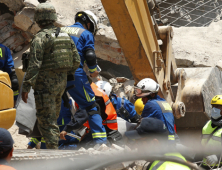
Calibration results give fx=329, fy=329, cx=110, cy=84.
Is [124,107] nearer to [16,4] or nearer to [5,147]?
[5,147]

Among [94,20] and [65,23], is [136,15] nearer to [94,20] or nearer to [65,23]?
[94,20]

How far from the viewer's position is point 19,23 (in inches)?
298

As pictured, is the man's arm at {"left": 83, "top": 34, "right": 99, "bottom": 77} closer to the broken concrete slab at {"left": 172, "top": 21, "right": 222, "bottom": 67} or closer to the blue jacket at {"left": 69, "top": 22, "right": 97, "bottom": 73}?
the blue jacket at {"left": 69, "top": 22, "right": 97, "bottom": 73}

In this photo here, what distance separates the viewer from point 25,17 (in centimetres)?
744

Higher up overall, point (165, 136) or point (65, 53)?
point (65, 53)

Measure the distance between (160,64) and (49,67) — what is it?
2101 mm

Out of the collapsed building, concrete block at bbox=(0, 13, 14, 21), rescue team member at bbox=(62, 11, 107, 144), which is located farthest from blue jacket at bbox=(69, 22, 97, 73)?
concrete block at bbox=(0, 13, 14, 21)

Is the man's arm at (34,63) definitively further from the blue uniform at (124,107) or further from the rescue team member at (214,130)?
the rescue team member at (214,130)

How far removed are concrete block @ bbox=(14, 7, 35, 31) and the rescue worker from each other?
14.0 ft

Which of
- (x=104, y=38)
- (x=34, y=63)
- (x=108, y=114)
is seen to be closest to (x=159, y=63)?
(x=108, y=114)

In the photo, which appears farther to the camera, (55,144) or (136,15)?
(136,15)

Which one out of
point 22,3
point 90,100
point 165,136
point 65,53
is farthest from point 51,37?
point 22,3

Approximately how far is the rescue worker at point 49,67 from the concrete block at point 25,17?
4.25 metres

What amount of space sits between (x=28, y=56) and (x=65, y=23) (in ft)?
14.0
